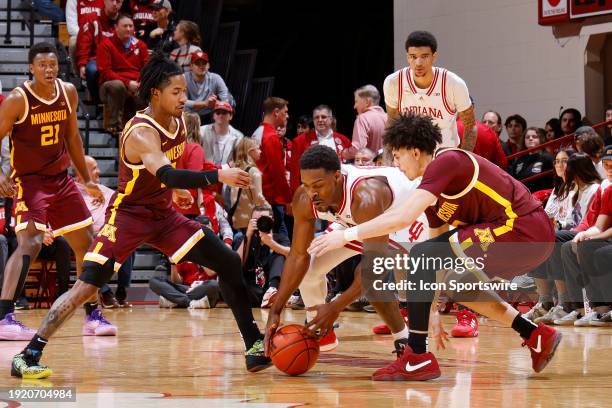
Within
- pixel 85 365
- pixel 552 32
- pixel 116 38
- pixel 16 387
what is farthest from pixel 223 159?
pixel 16 387

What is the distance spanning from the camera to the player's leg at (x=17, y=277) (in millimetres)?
6898

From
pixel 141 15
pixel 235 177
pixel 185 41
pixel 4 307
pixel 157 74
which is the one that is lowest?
pixel 4 307

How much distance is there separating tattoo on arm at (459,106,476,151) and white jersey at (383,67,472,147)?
0.04 metres

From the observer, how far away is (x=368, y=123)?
1063 centimetres

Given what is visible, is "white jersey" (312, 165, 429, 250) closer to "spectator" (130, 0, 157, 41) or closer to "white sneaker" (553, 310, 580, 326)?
"white sneaker" (553, 310, 580, 326)

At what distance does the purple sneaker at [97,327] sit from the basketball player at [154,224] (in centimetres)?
188

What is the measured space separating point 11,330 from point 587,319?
4575mm

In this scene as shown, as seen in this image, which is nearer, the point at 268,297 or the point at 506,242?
the point at 506,242

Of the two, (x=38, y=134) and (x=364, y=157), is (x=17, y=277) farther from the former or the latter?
(x=364, y=157)

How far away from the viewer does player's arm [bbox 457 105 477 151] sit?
695cm

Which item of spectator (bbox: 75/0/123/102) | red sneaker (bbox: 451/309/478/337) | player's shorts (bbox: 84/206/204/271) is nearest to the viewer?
player's shorts (bbox: 84/206/204/271)

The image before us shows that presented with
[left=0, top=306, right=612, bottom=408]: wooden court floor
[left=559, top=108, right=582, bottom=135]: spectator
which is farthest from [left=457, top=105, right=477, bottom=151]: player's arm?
[left=559, top=108, right=582, bottom=135]: spectator

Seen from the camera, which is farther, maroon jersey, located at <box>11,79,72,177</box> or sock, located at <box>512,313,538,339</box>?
maroon jersey, located at <box>11,79,72,177</box>

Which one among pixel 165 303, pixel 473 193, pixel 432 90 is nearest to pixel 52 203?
pixel 432 90
